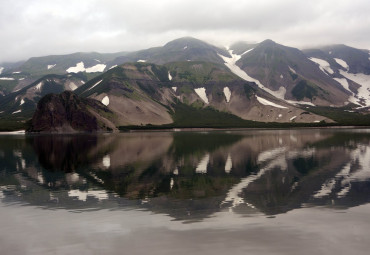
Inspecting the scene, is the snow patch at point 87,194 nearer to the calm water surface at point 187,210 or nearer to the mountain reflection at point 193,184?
the mountain reflection at point 193,184

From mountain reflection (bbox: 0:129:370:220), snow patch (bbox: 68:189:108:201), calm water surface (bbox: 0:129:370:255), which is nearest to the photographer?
calm water surface (bbox: 0:129:370:255)

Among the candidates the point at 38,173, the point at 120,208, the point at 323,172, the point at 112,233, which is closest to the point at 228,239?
the point at 112,233

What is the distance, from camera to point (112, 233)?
29.9m

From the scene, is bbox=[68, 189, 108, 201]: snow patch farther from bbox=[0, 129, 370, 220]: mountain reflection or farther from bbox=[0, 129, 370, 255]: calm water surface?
bbox=[0, 129, 370, 255]: calm water surface

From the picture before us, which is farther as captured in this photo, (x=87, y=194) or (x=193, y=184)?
(x=193, y=184)

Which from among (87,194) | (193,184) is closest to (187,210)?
(193,184)

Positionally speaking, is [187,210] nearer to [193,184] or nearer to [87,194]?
[193,184]

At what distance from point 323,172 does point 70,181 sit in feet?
138

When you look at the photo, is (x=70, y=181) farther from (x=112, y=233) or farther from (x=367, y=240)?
(x=367, y=240)

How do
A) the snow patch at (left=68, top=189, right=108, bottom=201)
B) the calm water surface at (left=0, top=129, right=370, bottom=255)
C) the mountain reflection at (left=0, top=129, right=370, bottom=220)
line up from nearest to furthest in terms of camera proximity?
1. the calm water surface at (left=0, top=129, right=370, bottom=255)
2. the mountain reflection at (left=0, top=129, right=370, bottom=220)
3. the snow patch at (left=68, top=189, right=108, bottom=201)

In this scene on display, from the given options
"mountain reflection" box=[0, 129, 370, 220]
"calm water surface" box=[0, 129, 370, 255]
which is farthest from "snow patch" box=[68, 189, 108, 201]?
"calm water surface" box=[0, 129, 370, 255]

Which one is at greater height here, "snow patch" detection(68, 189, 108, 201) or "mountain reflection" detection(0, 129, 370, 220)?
"snow patch" detection(68, 189, 108, 201)

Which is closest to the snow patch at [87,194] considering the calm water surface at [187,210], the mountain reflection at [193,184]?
the mountain reflection at [193,184]

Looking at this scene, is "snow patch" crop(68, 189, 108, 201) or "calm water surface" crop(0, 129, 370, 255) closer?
"calm water surface" crop(0, 129, 370, 255)
